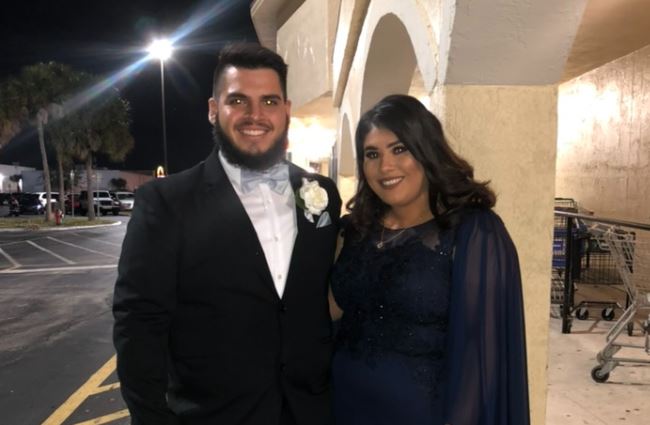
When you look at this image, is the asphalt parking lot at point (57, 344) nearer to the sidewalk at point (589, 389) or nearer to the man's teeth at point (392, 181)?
the man's teeth at point (392, 181)

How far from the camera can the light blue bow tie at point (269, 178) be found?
215 cm

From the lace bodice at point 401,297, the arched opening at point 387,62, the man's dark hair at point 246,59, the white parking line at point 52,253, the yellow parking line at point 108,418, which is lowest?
the yellow parking line at point 108,418

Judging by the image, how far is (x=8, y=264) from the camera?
1214cm

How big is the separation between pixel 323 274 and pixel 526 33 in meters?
1.58

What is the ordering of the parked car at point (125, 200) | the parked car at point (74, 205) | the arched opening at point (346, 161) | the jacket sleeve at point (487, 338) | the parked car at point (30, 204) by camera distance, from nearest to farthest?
the jacket sleeve at point (487, 338) < the arched opening at point (346, 161) < the parked car at point (30, 204) < the parked car at point (74, 205) < the parked car at point (125, 200)

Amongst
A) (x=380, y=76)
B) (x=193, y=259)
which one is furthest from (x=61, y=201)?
(x=193, y=259)

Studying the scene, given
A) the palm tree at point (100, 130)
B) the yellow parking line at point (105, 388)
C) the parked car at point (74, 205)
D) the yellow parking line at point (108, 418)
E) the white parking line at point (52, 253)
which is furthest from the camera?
the parked car at point (74, 205)

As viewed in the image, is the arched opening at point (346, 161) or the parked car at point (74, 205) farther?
the parked car at point (74, 205)

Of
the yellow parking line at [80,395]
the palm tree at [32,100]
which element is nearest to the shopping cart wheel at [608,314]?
the yellow parking line at [80,395]

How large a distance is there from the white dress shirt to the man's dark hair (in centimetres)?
37

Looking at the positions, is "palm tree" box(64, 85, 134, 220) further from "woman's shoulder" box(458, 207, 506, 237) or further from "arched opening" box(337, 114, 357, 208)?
"woman's shoulder" box(458, 207, 506, 237)

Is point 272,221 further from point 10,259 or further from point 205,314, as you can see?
point 10,259

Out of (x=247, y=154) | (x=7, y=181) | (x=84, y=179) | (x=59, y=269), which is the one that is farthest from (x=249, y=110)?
(x=7, y=181)

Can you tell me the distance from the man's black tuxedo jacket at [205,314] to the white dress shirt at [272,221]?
0.04 m
